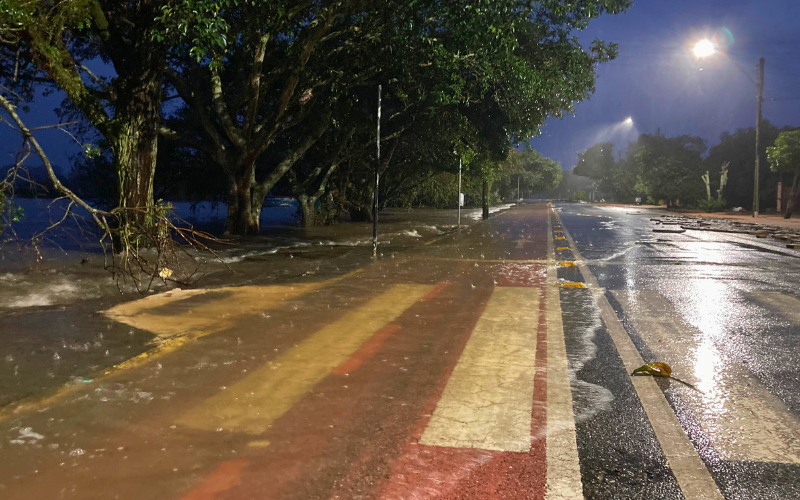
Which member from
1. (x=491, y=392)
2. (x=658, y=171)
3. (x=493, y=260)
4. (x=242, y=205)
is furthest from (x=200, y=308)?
(x=658, y=171)

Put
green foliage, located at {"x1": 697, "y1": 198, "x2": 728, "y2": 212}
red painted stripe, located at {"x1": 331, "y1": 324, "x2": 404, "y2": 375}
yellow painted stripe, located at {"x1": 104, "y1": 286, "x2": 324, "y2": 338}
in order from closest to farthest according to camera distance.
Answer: red painted stripe, located at {"x1": 331, "y1": 324, "x2": 404, "y2": 375} → yellow painted stripe, located at {"x1": 104, "y1": 286, "x2": 324, "y2": 338} → green foliage, located at {"x1": 697, "y1": 198, "x2": 728, "y2": 212}

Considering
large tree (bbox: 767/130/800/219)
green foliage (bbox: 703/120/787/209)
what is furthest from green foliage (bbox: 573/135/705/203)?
large tree (bbox: 767/130/800/219)

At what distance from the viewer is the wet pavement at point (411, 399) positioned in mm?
3494

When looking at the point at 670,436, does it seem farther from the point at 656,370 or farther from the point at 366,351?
the point at 366,351

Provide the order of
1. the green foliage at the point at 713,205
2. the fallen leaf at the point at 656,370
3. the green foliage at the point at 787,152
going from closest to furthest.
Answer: the fallen leaf at the point at 656,370
the green foliage at the point at 787,152
the green foliage at the point at 713,205

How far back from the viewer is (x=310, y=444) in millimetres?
3949

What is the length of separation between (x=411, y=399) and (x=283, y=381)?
1.07 metres

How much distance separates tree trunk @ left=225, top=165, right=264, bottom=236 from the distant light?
61.9 ft

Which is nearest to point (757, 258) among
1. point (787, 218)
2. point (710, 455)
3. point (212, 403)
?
point (710, 455)

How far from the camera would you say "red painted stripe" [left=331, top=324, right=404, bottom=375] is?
563cm

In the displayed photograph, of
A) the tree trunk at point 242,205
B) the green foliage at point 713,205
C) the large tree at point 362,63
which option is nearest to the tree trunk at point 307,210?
the large tree at point 362,63

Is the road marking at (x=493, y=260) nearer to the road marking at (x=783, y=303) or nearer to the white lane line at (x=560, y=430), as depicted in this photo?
the road marking at (x=783, y=303)

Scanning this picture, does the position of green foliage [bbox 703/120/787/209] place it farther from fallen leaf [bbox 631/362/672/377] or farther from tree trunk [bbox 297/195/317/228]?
fallen leaf [bbox 631/362/672/377]

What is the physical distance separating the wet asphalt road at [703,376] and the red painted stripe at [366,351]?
176 cm
